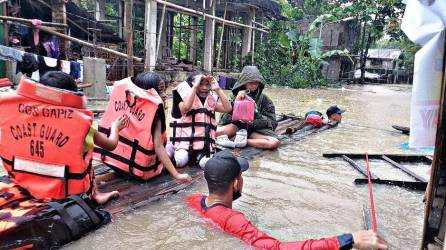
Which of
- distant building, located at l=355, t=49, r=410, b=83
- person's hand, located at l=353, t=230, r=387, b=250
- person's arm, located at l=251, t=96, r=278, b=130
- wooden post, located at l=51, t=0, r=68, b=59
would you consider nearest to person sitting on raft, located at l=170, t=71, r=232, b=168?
person's arm, located at l=251, t=96, r=278, b=130

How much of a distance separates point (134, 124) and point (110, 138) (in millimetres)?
Answer: 503

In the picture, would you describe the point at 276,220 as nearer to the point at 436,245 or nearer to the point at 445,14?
the point at 436,245

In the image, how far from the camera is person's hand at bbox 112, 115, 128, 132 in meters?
3.42

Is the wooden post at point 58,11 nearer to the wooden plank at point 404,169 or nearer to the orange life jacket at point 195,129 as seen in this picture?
the orange life jacket at point 195,129

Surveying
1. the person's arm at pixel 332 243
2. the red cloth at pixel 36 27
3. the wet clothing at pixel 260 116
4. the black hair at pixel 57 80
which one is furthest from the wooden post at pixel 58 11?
the person's arm at pixel 332 243

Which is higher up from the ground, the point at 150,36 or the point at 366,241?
the point at 150,36

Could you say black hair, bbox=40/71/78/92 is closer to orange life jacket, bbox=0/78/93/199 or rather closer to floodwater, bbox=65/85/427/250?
orange life jacket, bbox=0/78/93/199

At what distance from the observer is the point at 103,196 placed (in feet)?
11.0

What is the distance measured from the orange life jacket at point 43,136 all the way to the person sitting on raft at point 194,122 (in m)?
1.75

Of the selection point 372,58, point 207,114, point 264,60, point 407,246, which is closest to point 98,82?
point 207,114

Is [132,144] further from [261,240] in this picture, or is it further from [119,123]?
[261,240]

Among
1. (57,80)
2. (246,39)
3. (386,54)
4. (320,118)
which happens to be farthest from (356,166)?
(386,54)

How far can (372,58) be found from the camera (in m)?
36.4

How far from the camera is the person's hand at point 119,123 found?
3.42 meters
